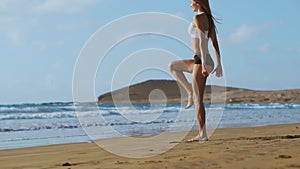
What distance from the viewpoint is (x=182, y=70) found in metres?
7.13

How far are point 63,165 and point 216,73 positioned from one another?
2.50 meters

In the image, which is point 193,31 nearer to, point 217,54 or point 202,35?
point 202,35

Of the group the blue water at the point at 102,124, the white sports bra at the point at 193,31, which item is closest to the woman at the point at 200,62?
the white sports bra at the point at 193,31

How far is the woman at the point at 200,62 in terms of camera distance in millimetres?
6781

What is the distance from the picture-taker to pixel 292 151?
218 inches

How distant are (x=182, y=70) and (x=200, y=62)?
1.16 ft

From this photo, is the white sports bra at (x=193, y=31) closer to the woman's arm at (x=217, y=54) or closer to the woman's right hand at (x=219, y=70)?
the woman's arm at (x=217, y=54)

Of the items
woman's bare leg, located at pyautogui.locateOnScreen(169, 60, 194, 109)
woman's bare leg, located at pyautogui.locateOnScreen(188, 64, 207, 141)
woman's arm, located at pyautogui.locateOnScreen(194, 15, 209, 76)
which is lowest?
woman's bare leg, located at pyautogui.locateOnScreen(188, 64, 207, 141)

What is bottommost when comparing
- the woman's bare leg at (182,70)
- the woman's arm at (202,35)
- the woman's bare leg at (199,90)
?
the woman's bare leg at (199,90)

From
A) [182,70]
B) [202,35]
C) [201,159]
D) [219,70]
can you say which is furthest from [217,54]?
[201,159]

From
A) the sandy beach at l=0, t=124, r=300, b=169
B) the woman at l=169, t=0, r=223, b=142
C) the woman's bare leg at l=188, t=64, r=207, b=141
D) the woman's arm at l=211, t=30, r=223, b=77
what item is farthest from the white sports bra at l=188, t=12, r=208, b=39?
the sandy beach at l=0, t=124, r=300, b=169

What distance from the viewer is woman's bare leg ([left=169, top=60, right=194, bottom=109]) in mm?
7070

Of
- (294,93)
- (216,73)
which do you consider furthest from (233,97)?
(216,73)

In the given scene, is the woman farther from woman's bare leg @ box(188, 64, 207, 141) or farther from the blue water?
the blue water
